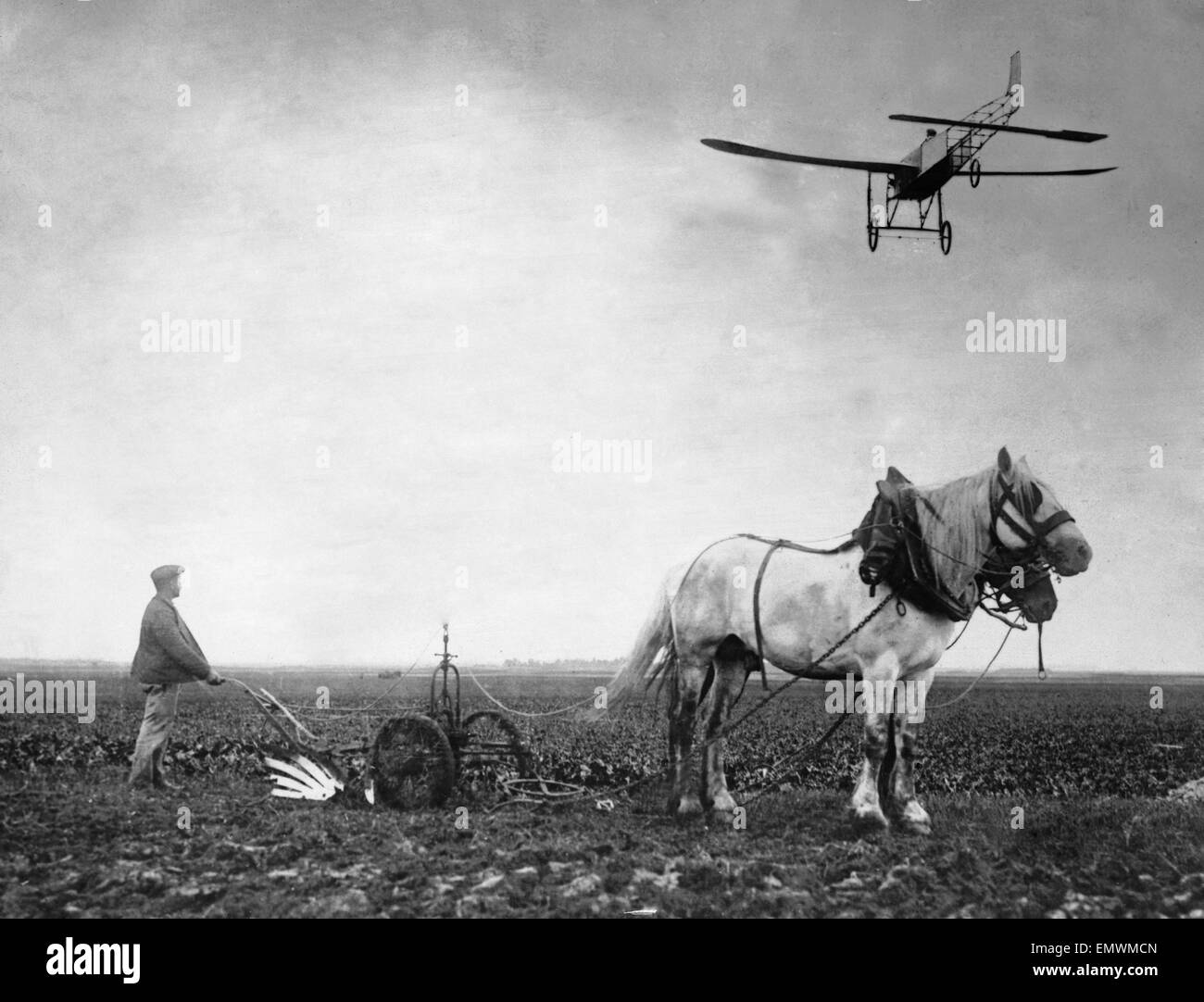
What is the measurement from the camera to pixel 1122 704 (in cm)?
722

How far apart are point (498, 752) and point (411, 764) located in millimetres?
577

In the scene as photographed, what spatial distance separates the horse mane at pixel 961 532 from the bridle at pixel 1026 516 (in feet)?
0.16

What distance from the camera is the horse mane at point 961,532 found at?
6.28 metres

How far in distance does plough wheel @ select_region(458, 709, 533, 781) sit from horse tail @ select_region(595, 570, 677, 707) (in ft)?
2.17

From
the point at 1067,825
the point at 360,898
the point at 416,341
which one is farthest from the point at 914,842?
the point at 416,341

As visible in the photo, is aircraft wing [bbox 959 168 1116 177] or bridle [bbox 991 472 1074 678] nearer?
bridle [bbox 991 472 1074 678]

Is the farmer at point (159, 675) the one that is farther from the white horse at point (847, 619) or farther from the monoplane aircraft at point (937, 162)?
the monoplane aircraft at point (937, 162)

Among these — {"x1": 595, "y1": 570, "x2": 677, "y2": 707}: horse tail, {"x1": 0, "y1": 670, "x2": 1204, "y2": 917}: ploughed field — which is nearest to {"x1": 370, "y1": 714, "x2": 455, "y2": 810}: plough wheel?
{"x1": 0, "y1": 670, "x2": 1204, "y2": 917}: ploughed field

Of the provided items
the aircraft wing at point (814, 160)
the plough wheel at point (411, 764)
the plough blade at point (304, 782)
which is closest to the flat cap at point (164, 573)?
the plough blade at point (304, 782)

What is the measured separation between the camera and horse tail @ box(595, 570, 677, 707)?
6969mm

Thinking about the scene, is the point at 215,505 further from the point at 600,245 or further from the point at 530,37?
the point at 530,37

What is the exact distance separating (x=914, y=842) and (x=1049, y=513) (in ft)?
6.83

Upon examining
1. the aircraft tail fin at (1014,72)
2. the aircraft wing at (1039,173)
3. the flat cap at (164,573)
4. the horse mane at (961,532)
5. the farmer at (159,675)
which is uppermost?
the aircraft tail fin at (1014,72)

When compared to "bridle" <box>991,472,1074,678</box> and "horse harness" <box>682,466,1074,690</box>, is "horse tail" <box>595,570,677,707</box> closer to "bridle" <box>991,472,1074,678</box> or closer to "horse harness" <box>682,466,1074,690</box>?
"horse harness" <box>682,466,1074,690</box>
